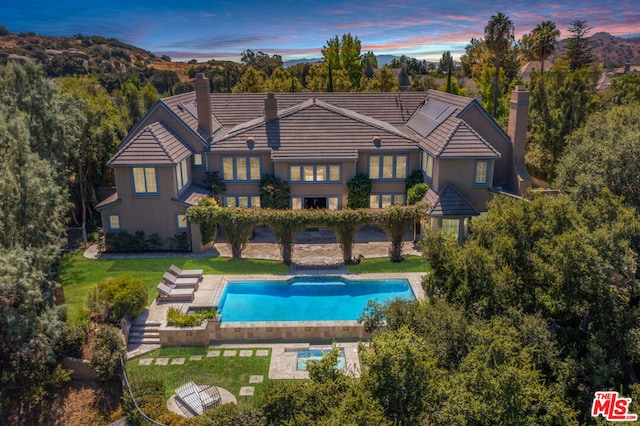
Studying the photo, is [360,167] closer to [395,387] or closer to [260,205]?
[260,205]

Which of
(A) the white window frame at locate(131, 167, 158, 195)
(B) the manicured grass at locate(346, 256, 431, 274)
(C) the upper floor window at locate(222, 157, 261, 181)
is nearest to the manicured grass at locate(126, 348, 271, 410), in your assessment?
(B) the manicured grass at locate(346, 256, 431, 274)

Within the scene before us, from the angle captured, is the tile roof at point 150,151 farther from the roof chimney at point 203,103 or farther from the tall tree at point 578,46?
the tall tree at point 578,46

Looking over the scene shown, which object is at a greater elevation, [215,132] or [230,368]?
[215,132]

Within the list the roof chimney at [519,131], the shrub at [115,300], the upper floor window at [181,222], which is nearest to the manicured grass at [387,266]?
the roof chimney at [519,131]

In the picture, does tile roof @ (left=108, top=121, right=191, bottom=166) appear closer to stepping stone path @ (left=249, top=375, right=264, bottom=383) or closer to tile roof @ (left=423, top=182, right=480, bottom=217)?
stepping stone path @ (left=249, top=375, right=264, bottom=383)

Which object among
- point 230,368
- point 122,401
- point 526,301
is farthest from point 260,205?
point 526,301

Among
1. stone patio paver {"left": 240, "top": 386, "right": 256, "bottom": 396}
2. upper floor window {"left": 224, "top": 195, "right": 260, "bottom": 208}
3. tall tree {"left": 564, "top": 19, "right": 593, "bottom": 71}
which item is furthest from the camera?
tall tree {"left": 564, "top": 19, "right": 593, "bottom": 71}
